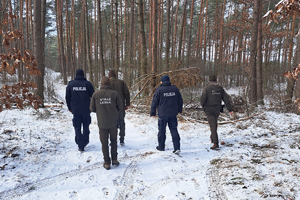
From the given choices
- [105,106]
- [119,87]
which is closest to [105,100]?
[105,106]

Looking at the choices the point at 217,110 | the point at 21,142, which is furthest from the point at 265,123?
the point at 21,142

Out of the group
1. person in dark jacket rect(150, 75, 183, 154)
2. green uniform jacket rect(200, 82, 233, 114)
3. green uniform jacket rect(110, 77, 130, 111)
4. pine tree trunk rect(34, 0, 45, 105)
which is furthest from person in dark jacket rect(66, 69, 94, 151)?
pine tree trunk rect(34, 0, 45, 105)

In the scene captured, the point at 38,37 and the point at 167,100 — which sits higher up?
the point at 38,37

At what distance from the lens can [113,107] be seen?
13.2ft

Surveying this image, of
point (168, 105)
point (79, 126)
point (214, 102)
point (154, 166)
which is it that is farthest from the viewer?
point (214, 102)

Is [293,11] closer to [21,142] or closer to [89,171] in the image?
[89,171]

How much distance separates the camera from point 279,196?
281cm

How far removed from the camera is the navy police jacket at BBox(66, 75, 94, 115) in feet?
15.7

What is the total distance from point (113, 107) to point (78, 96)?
1.36 metres

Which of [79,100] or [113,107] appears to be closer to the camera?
[113,107]

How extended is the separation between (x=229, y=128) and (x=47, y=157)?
593cm

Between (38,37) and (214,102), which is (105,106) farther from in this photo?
(38,37)

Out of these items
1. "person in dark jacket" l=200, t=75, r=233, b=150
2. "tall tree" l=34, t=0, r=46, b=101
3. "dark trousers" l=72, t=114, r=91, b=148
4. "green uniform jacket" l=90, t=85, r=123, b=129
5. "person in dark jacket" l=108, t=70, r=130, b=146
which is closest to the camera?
"green uniform jacket" l=90, t=85, r=123, b=129

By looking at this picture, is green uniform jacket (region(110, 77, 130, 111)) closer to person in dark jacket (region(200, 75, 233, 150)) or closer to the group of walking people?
the group of walking people
